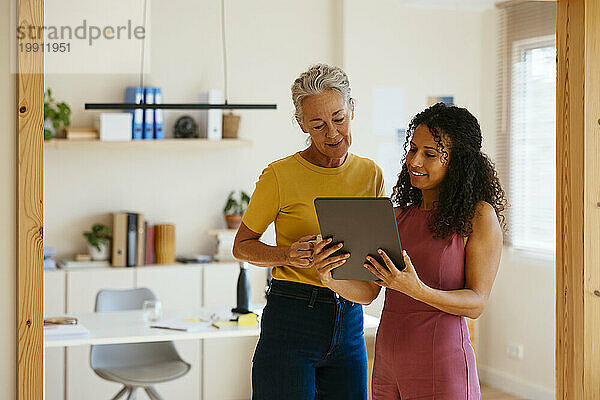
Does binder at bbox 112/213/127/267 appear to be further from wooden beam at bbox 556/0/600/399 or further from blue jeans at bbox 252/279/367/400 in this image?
wooden beam at bbox 556/0/600/399

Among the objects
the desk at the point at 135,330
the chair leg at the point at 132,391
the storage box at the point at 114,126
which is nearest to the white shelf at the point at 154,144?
the storage box at the point at 114,126

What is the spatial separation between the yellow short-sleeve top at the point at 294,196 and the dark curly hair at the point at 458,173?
31 cm

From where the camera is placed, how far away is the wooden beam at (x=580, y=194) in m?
2.60

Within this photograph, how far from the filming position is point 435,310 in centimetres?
204

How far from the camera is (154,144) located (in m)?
4.86

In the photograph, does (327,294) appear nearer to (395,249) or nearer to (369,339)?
(395,249)

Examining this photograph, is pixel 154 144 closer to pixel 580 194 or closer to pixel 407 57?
pixel 407 57

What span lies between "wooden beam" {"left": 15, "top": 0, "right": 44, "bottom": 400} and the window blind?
11.6ft

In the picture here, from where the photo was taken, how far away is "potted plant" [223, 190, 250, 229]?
5.12m

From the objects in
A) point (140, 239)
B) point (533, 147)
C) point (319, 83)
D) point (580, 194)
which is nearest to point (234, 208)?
point (140, 239)

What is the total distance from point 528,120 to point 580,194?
2487 mm

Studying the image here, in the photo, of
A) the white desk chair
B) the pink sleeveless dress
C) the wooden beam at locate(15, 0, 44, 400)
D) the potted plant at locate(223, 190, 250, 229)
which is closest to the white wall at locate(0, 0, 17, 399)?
the wooden beam at locate(15, 0, 44, 400)

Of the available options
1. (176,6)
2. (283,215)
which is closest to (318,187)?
(283,215)

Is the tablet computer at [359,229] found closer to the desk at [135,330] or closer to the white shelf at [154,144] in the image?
the desk at [135,330]
